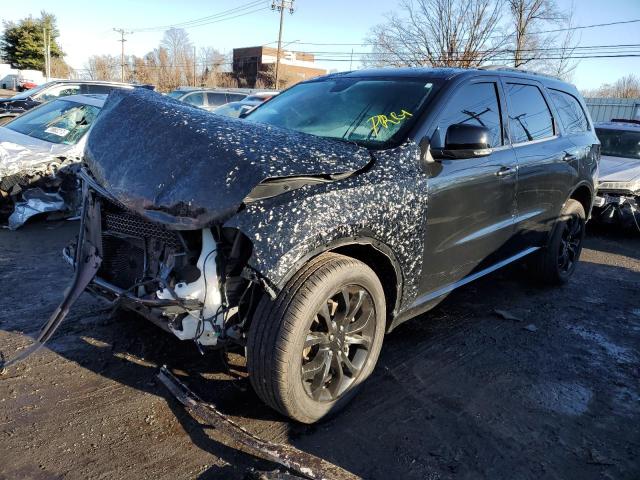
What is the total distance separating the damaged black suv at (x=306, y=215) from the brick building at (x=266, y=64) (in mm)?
53409

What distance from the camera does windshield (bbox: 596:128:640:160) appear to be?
9117 mm

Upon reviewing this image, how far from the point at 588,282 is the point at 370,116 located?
12.4ft

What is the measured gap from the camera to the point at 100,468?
2412 millimetres

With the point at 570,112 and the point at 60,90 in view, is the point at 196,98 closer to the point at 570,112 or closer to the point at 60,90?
the point at 60,90

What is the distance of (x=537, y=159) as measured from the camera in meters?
4.23

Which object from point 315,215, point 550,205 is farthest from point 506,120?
point 315,215

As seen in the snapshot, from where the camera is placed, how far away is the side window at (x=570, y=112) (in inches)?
192

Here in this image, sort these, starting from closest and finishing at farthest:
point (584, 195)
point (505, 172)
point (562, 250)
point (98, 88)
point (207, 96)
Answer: point (505, 172), point (562, 250), point (584, 195), point (98, 88), point (207, 96)

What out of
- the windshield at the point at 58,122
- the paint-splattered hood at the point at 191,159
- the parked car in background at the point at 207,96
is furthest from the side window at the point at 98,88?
the paint-splattered hood at the point at 191,159

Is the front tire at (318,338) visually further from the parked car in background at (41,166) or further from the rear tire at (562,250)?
the parked car in background at (41,166)

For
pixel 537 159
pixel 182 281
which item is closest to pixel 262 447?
pixel 182 281

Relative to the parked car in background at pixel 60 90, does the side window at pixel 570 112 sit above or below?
above

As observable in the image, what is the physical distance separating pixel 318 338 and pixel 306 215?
67 centimetres

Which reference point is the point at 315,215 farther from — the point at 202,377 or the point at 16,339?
the point at 16,339
